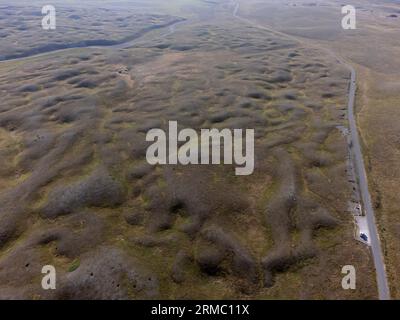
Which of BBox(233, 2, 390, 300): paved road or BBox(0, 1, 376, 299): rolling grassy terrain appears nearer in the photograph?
BBox(233, 2, 390, 300): paved road

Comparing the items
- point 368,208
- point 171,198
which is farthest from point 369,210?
point 171,198

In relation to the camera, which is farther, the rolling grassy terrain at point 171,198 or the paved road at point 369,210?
the rolling grassy terrain at point 171,198

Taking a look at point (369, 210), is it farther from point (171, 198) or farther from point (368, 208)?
point (171, 198)

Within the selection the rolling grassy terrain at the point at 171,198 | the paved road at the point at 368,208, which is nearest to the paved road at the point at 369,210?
the paved road at the point at 368,208

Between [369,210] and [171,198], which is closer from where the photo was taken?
[369,210]

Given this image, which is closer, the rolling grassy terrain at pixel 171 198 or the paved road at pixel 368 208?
the paved road at pixel 368 208

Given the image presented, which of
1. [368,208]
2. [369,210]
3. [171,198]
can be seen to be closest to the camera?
[369,210]

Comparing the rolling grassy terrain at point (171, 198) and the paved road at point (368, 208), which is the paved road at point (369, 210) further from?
the rolling grassy terrain at point (171, 198)

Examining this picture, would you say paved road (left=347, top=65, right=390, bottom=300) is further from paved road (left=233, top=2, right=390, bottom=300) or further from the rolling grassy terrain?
the rolling grassy terrain

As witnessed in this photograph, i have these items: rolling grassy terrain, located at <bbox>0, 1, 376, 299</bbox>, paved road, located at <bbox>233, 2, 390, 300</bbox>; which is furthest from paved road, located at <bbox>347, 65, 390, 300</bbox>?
rolling grassy terrain, located at <bbox>0, 1, 376, 299</bbox>

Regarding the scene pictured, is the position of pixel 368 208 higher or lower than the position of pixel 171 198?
higher

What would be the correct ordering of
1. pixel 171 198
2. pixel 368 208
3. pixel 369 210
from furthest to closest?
pixel 171 198 → pixel 368 208 → pixel 369 210

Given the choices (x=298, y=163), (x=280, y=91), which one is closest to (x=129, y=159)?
(x=298, y=163)
